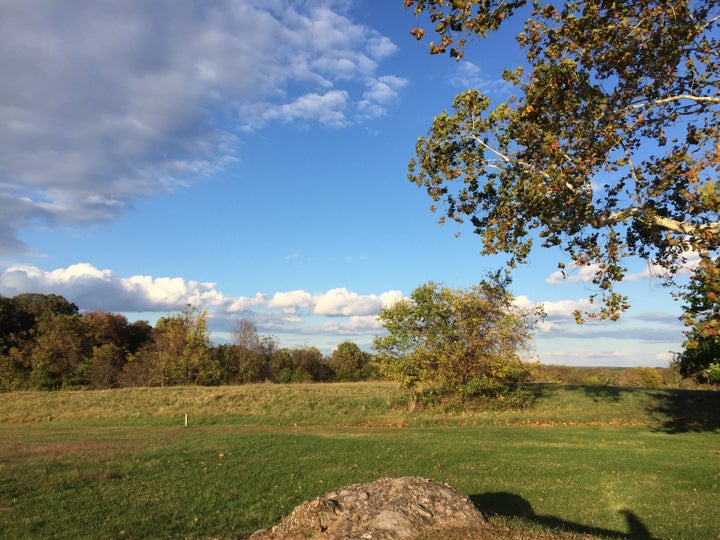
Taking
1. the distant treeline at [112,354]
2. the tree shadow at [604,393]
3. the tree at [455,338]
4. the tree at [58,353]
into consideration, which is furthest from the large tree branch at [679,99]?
the tree at [58,353]

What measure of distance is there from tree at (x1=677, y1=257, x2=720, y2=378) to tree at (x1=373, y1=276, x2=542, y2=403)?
8014 millimetres

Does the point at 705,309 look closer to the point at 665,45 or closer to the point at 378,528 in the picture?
the point at 665,45

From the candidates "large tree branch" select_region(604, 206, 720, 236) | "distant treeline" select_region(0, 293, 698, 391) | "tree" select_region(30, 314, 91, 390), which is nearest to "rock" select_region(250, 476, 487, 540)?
"large tree branch" select_region(604, 206, 720, 236)

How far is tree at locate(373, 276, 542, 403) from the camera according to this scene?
2833cm

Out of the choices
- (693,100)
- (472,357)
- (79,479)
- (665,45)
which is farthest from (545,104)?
(472,357)

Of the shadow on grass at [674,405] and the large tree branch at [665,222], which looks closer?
the large tree branch at [665,222]

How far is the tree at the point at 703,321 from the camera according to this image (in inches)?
349

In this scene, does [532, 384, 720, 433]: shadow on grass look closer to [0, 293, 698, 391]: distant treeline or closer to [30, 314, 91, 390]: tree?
[0, 293, 698, 391]: distant treeline

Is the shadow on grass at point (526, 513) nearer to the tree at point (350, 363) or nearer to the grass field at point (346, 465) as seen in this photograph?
the grass field at point (346, 465)

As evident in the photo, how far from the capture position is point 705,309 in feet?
70.7

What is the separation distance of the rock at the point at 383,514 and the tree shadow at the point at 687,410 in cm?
2305

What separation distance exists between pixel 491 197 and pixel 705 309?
1459cm

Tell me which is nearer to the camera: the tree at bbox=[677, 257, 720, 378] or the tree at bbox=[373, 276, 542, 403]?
the tree at bbox=[677, 257, 720, 378]

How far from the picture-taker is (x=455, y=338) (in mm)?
28922
